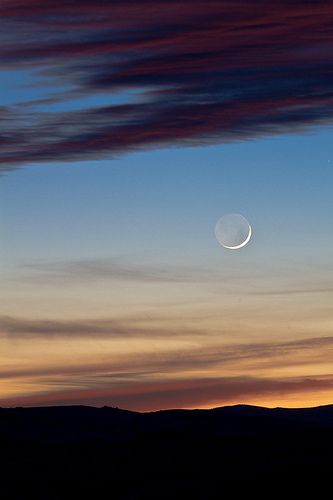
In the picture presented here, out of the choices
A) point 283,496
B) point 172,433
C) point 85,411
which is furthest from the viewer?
point 85,411

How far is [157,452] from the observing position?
6450 centimetres

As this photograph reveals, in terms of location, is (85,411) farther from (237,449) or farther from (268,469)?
(268,469)

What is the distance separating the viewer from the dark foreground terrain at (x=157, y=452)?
5262cm

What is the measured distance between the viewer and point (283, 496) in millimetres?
48000

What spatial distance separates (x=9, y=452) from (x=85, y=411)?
13.0 m

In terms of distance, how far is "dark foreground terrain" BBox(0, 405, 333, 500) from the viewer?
52.6 metres

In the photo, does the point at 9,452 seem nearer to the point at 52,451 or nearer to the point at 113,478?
the point at 52,451

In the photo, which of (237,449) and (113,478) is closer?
(113,478)

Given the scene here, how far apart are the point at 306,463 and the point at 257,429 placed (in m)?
17.6

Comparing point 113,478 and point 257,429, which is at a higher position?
point 257,429

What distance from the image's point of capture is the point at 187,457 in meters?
62.4

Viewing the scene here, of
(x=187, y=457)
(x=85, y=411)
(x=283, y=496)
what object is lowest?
(x=283, y=496)

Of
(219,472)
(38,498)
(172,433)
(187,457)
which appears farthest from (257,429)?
(38,498)

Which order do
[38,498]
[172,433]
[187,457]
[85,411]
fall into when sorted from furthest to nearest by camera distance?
1. [85,411]
2. [172,433]
3. [187,457]
4. [38,498]
